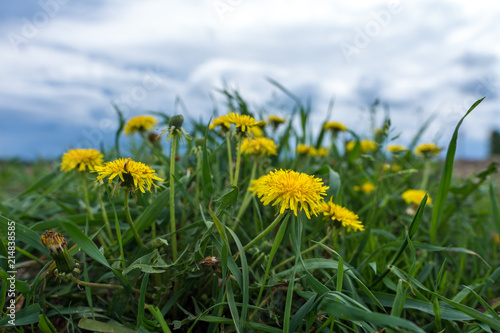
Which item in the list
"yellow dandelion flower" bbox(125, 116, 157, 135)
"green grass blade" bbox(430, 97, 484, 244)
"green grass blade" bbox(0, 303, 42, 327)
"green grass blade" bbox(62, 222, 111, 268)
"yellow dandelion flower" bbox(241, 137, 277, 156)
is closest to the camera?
"green grass blade" bbox(62, 222, 111, 268)

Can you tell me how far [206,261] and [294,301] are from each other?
45 centimetres

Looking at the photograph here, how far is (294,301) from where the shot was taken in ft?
4.49

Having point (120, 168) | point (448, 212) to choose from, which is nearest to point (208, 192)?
point (120, 168)

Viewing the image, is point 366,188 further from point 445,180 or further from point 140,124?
point 140,124

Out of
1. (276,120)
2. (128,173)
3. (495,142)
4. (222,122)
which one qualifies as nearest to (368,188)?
(276,120)

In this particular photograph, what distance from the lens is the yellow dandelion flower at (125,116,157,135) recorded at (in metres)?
1.88

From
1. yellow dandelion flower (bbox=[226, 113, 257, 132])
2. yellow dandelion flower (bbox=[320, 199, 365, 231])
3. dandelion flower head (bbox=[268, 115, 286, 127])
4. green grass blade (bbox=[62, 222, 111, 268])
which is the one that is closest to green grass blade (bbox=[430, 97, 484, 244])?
yellow dandelion flower (bbox=[320, 199, 365, 231])

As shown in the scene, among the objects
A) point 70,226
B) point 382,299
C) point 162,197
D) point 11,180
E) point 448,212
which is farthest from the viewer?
point 11,180

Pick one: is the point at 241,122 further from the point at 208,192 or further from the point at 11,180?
the point at 11,180

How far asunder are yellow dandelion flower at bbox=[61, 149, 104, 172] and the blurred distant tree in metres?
13.6

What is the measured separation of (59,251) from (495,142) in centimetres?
1471

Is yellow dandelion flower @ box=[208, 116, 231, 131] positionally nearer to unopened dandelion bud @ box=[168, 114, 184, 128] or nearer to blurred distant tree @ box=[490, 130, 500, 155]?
unopened dandelion bud @ box=[168, 114, 184, 128]

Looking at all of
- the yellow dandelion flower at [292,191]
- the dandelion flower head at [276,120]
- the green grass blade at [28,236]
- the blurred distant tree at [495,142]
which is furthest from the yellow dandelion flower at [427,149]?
the blurred distant tree at [495,142]

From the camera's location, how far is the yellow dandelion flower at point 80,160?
58.9 inches
